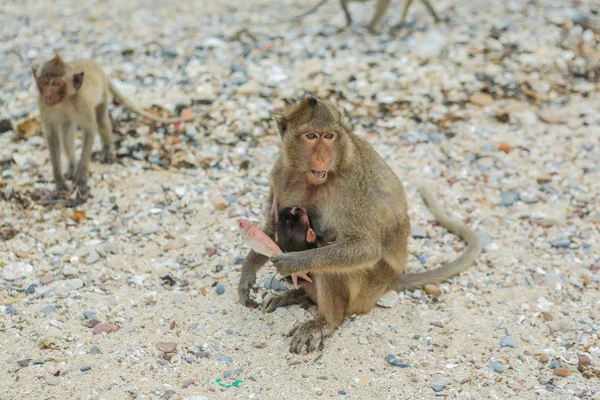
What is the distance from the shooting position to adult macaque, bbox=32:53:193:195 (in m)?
5.82

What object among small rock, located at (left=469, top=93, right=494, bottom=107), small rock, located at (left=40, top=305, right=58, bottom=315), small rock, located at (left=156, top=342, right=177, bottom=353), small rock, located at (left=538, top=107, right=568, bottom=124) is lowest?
small rock, located at (left=156, top=342, right=177, bottom=353)

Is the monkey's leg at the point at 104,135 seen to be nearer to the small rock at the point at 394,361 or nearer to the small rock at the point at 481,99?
the small rock at the point at 394,361

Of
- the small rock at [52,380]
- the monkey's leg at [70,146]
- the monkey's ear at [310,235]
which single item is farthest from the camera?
the monkey's leg at [70,146]

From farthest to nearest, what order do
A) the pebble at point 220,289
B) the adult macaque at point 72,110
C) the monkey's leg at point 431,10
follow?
the monkey's leg at point 431,10
the adult macaque at point 72,110
the pebble at point 220,289

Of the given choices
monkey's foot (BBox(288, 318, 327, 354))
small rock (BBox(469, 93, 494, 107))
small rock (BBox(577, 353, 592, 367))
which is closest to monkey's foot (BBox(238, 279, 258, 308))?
monkey's foot (BBox(288, 318, 327, 354))

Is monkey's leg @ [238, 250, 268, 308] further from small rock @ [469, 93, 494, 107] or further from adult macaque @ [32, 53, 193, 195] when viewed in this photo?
small rock @ [469, 93, 494, 107]

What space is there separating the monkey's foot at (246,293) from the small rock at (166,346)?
49cm

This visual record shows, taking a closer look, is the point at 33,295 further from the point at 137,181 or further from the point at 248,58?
the point at 248,58

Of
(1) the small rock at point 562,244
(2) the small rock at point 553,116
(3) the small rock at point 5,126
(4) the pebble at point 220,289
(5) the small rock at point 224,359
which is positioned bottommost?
(1) the small rock at point 562,244

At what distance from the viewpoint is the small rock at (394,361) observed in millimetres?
4020

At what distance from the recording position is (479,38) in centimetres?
859

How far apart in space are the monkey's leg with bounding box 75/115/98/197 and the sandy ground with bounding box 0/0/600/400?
0.46 ft

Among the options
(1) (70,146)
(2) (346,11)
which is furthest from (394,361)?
(2) (346,11)

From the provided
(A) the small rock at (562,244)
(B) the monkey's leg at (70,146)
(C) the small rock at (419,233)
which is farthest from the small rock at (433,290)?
(B) the monkey's leg at (70,146)
